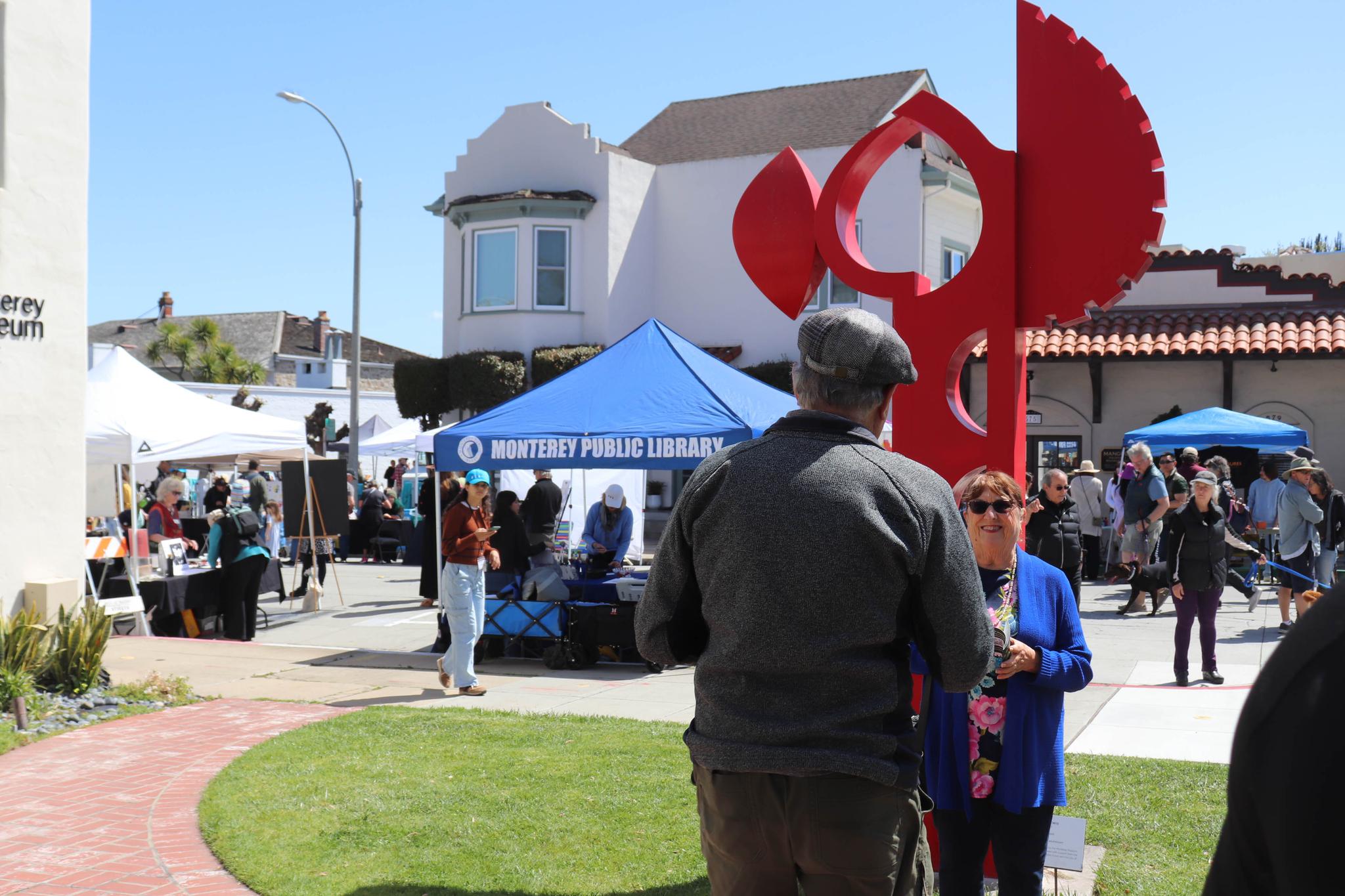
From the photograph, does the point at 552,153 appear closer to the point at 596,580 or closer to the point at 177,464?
the point at 177,464

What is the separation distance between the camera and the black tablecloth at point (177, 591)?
45.9ft

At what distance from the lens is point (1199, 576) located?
1002 cm

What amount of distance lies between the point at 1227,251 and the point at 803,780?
2291 centimetres

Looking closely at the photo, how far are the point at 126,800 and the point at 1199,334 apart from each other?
19273mm

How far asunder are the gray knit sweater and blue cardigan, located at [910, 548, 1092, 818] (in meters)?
1.17

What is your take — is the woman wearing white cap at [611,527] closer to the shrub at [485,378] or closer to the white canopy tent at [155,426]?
the white canopy tent at [155,426]

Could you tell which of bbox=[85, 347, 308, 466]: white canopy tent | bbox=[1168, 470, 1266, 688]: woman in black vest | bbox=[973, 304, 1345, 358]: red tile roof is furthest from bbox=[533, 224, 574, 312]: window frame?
bbox=[1168, 470, 1266, 688]: woman in black vest

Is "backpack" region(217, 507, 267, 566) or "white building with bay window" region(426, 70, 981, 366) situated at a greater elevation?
"white building with bay window" region(426, 70, 981, 366)

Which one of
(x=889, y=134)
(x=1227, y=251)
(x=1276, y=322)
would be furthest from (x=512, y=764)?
(x=1227, y=251)

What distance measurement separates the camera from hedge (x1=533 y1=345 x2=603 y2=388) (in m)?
26.8

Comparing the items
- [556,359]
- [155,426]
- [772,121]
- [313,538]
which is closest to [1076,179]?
[155,426]

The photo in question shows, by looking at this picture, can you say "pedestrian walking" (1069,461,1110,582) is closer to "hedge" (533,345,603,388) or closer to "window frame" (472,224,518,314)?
"hedge" (533,345,603,388)

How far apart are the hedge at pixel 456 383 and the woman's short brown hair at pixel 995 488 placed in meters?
22.8

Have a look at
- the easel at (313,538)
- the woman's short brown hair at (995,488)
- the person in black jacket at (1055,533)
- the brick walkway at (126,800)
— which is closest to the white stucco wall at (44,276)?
the brick walkway at (126,800)
